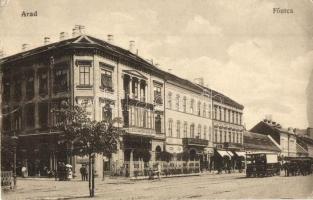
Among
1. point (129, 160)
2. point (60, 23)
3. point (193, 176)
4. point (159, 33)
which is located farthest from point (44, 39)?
point (193, 176)

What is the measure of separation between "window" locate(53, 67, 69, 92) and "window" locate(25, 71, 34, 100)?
57 cm

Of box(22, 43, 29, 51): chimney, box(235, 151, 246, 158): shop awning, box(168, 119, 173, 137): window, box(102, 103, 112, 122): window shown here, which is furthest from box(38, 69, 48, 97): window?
box(235, 151, 246, 158): shop awning

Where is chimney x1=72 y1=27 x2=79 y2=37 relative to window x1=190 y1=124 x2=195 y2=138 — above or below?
above

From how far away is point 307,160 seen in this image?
14.5 meters

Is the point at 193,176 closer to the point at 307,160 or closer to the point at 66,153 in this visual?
the point at 307,160

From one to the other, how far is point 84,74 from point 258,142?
722cm

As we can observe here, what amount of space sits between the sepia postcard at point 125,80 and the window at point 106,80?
0.03m

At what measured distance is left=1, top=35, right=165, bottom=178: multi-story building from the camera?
44.3 ft

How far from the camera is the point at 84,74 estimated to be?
13961mm

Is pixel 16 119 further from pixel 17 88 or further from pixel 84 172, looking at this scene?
pixel 84 172

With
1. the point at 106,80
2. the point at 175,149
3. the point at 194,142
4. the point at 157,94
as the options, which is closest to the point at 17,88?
the point at 106,80

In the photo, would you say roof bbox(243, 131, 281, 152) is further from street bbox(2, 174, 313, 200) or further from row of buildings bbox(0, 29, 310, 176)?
street bbox(2, 174, 313, 200)

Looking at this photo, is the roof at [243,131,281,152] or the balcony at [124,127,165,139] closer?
the balcony at [124,127,165,139]

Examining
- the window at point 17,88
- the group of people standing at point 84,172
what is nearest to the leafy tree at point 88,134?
the group of people standing at point 84,172
